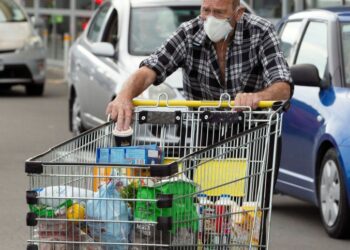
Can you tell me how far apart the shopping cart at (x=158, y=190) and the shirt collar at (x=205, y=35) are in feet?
1.61

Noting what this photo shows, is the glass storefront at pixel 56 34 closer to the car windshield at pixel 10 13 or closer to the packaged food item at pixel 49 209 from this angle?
the car windshield at pixel 10 13

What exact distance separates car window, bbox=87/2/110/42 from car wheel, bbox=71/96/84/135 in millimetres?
766

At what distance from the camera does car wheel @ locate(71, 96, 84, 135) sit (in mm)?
14961

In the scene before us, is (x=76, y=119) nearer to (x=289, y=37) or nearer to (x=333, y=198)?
(x=289, y=37)

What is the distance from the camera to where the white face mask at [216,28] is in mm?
6020

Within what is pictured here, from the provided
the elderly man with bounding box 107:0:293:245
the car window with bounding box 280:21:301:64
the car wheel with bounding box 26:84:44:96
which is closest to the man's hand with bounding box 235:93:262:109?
the elderly man with bounding box 107:0:293:245

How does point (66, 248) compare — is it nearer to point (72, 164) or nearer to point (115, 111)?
point (72, 164)

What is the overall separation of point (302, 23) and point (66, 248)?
5893 millimetres

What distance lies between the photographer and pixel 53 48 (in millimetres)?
29469

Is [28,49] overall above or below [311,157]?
below

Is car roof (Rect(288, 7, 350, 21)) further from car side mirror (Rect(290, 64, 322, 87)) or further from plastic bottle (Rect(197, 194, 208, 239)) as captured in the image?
plastic bottle (Rect(197, 194, 208, 239))

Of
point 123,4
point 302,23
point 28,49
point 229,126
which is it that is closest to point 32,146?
point 123,4

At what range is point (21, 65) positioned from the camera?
21.1 meters

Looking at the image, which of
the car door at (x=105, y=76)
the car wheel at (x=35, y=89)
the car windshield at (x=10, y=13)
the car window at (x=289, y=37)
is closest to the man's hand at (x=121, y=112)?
the car window at (x=289, y=37)
